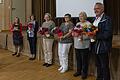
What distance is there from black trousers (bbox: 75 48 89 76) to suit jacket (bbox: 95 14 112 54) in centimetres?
70

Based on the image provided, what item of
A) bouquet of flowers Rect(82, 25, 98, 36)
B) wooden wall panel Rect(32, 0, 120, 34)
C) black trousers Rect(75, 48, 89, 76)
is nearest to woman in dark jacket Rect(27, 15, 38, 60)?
wooden wall panel Rect(32, 0, 120, 34)

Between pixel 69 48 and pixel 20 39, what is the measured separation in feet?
7.62

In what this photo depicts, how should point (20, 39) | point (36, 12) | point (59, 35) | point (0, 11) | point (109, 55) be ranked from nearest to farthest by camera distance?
point (109, 55) < point (59, 35) < point (20, 39) < point (36, 12) < point (0, 11)

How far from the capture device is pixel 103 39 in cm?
404

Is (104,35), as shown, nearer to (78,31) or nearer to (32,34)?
(78,31)

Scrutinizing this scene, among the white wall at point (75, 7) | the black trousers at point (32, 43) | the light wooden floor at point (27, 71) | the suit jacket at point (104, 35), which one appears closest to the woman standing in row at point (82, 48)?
the light wooden floor at point (27, 71)

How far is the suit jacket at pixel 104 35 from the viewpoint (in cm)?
399

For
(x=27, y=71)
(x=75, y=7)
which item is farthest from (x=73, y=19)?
(x=27, y=71)

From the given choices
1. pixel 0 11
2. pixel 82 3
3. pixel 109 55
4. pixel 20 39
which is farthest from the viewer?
pixel 0 11

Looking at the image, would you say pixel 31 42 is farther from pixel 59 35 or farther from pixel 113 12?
pixel 113 12

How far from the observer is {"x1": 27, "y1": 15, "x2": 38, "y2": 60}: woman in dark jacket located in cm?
641

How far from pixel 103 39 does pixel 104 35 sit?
3.1 inches

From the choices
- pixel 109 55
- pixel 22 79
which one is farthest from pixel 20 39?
pixel 109 55

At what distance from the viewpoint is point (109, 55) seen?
4477 mm
